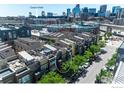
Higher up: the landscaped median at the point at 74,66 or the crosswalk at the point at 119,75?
the crosswalk at the point at 119,75

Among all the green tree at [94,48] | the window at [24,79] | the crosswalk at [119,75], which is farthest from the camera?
the green tree at [94,48]

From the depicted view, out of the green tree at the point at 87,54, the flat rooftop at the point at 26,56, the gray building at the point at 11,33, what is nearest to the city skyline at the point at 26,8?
the gray building at the point at 11,33

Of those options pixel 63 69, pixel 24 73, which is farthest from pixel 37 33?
pixel 63 69

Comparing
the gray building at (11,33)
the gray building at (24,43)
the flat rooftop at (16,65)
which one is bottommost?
the flat rooftop at (16,65)

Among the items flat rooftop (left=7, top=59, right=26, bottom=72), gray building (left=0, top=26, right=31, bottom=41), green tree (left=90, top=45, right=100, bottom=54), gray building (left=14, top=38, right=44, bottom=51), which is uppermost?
gray building (left=0, top=26, right=31, bottom=41)

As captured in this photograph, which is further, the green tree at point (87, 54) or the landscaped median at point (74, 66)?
the green tree at point (87, 54)

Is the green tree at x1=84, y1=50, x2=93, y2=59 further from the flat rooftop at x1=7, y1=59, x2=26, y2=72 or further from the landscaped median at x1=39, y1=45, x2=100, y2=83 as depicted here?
the flat rooftop at x1=7, y1=59, x2=26, y2=72

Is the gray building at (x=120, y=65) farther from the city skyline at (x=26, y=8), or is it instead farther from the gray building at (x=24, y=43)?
the gray building at (x=24, y=43)

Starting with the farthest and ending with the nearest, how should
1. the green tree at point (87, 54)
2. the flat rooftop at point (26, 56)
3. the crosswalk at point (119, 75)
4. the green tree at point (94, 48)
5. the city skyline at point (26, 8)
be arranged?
the green tree at point (87, 54)
the green tree at point (94, 48)
the flat rooftop at point (26, 56)
the crosswalk at point (119, 75)
the city skyline at point (26, 8)

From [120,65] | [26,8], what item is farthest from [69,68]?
[26,8]

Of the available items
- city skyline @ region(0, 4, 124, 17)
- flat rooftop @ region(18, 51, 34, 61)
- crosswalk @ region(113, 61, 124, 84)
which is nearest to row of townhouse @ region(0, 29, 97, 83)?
flat rooftop @ region(18, 51, 34, 61)
